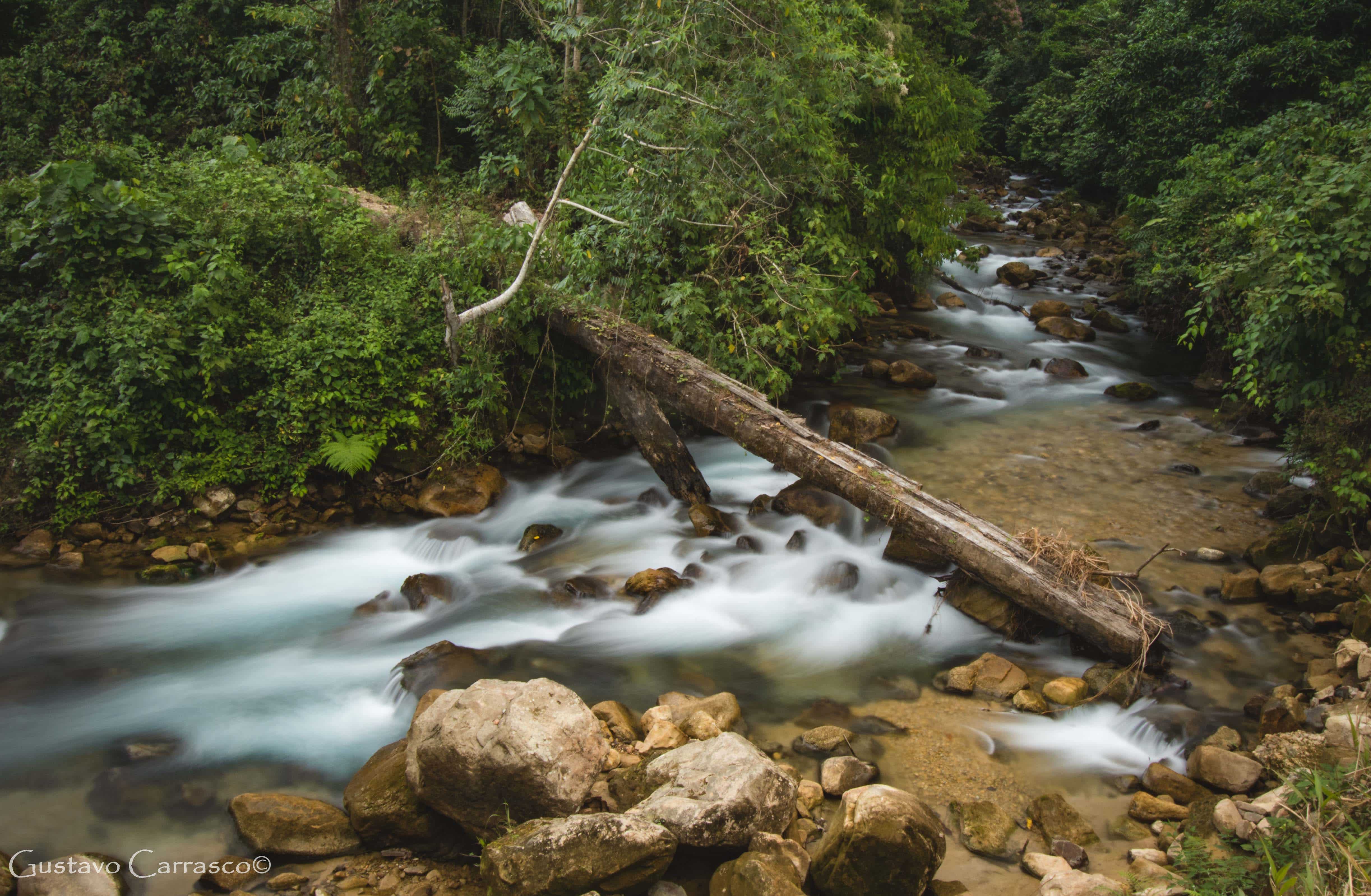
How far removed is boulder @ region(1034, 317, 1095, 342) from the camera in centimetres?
1293

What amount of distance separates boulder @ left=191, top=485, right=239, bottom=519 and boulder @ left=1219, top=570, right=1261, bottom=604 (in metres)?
8.07

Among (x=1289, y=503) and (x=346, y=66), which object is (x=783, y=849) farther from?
(x=346, y=66)

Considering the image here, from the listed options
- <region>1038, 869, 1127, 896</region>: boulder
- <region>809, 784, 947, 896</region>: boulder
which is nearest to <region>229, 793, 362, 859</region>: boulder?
<region>809, 784, 947, 896</region>: boulder

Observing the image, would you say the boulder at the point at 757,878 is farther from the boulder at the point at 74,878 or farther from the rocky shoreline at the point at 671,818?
the boulder at the point at 74,878

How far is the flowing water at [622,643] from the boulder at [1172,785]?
0.19 meters

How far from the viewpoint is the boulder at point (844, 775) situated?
4.36m

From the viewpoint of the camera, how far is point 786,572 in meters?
6.79

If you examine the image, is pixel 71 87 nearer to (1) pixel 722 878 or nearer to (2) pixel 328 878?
(2) pixel 328 878

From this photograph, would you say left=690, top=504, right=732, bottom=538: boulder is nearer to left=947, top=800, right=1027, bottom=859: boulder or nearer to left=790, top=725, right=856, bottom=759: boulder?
left=790, top=725, right=856, bottom=759: boulder

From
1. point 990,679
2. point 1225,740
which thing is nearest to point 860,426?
point 990,679

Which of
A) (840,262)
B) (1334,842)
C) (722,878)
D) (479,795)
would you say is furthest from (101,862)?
(840,262)

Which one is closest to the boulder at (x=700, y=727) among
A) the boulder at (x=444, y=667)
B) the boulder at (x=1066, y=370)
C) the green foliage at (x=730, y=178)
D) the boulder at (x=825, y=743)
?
the boulder at (x=825, y=743)

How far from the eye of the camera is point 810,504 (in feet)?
24.6

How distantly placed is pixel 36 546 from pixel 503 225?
15.8 feet
